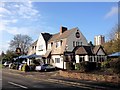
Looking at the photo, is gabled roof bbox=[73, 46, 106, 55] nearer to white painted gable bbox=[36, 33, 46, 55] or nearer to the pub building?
the pub building

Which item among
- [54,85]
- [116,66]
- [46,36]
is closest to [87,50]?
[46,36]

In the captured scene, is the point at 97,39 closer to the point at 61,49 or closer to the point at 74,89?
the point at 61,49

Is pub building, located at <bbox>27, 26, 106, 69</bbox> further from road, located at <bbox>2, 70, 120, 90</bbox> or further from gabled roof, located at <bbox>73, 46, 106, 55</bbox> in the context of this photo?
road, located at <bbox>2, 70, 120, 90</bbox>

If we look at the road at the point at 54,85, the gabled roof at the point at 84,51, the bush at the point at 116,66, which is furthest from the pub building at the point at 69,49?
the bush at the point at 116,66

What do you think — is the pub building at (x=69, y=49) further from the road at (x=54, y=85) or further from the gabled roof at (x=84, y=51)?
the road at (x=54, y=85)

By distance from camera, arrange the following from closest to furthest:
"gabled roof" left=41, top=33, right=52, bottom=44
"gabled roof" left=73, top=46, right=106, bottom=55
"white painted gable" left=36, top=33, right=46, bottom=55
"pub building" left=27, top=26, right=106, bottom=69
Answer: "gabled roof" left=73, top=46, right=106, bottom=55
"pub building" left=27, top=26, right=106, bottom=69
"white painted gable" left=36, top=33, right=46, bottom=55
"gabled roof" left=41, top=33, right=52, bottom=44

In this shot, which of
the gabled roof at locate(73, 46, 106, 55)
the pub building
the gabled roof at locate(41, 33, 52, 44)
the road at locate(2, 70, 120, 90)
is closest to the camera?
the road at locate(2, 70, 120, 90)

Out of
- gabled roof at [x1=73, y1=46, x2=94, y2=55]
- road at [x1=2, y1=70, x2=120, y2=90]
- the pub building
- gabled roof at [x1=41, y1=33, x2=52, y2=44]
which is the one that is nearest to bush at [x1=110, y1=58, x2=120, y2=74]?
road at [x1=2, y1=70, x2=120, y2=90]

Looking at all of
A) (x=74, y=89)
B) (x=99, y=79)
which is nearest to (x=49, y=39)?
(x=99, y=79)

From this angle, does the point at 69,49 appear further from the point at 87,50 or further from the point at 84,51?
the point at 84,51

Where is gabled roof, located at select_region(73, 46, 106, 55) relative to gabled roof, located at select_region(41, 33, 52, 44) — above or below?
below

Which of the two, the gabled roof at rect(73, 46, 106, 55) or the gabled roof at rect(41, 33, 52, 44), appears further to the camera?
the gabled roof at rect(41, 33, 52, 44)

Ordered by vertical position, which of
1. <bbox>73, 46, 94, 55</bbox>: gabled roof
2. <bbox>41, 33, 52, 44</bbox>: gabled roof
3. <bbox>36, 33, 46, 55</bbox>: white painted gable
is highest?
<bbox>41, 33, 52, 44</bbox>: gabled roof

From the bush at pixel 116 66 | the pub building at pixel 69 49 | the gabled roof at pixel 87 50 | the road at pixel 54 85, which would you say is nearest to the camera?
the road at pixel 54 85
